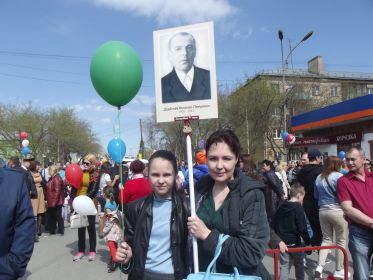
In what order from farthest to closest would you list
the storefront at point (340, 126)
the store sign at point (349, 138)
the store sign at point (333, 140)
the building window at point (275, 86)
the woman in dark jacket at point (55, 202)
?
1. the building window at point (275, 86)
2. the store sign at point (333, 140)
3. the store sign at point (349, 138)
4. the storefront at point (340, 126)
5. the woman in dark jacket at point (55, 202)

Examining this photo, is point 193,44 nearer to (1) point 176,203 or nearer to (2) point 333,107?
(1) point 176,203

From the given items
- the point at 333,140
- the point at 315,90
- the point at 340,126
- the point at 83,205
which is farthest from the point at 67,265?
the point at 315,90

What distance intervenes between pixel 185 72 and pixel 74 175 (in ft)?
16.6

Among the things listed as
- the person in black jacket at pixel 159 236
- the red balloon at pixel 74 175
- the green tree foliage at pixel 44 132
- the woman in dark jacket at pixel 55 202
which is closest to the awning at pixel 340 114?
the woman in dark jacket at pixel 55 202

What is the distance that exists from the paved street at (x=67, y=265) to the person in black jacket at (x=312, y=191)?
0.48 metres

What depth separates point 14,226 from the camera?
2.66 meters

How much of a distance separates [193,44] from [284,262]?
11.4ft

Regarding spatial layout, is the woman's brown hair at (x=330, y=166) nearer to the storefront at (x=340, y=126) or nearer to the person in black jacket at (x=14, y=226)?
the person in black jacket at (x=14, y=226)

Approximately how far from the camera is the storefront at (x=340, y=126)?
20.9 metres

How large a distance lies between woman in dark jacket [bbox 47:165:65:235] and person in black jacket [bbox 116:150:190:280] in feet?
25.7

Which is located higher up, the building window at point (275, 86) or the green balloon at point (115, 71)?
the building window at point (275, 86)

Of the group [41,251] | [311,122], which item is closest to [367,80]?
[311,122]

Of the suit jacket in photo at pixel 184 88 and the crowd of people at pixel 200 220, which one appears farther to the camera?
the suit jacket in photo at pixel 184 88

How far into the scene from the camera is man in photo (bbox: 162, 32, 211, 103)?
275 centimetres
